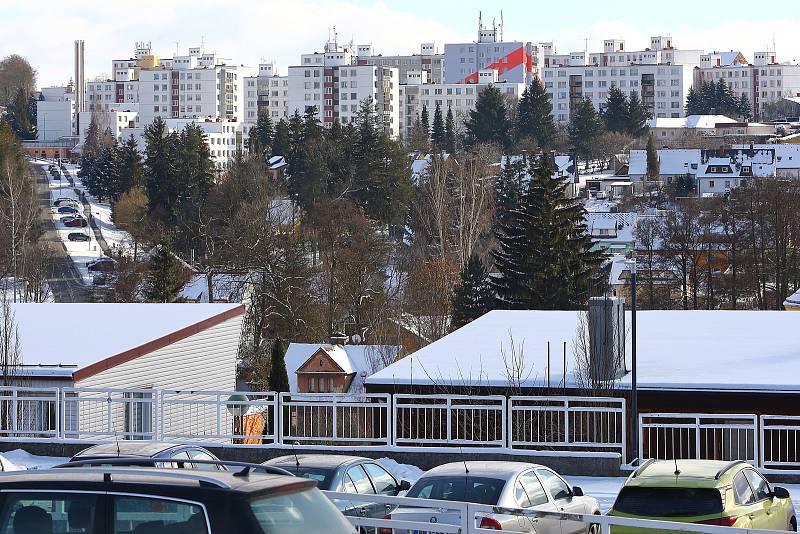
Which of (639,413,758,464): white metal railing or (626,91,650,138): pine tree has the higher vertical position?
(626,91,650,138): pine tree

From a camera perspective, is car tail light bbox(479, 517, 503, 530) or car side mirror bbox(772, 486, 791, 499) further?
car side mirror bbox(772, 486, 791, 499)

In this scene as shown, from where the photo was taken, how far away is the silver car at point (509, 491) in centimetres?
1234

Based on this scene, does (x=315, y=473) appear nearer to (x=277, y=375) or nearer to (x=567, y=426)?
(x=567, y=426)

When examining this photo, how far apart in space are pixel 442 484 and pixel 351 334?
55807 millimetres

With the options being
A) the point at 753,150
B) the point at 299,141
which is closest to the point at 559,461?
the point at 299,141

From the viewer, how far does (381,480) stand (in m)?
14.2

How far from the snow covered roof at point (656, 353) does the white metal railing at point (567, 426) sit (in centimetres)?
222

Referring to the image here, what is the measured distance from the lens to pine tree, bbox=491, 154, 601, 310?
211 ft

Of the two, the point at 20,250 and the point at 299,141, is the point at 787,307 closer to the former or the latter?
the point at 20,250

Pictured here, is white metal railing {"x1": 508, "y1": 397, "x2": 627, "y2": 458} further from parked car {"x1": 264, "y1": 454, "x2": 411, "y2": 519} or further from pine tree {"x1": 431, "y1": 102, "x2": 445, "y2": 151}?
pine tree {"x1": 431, "y1": 102, "x2": 445, "y2": 151}

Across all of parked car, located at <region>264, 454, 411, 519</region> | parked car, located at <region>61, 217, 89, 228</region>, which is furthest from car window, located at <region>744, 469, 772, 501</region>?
parked car, located at <region>61, 217, 89, 228</region>

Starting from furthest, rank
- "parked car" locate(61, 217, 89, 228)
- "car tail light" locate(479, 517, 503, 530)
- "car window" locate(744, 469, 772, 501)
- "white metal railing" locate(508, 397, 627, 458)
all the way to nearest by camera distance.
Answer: "parked car" locate(61, 217, 89, 228), "white metal railing" locate(508, 397, 627, 458), "car window" locate(744, 469, 772, 501), "car tail light" locate(479, 517, 503, 530)

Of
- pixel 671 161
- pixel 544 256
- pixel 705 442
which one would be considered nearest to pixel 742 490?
pixel 705 442

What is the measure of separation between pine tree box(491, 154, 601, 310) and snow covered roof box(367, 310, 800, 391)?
1101 inches
